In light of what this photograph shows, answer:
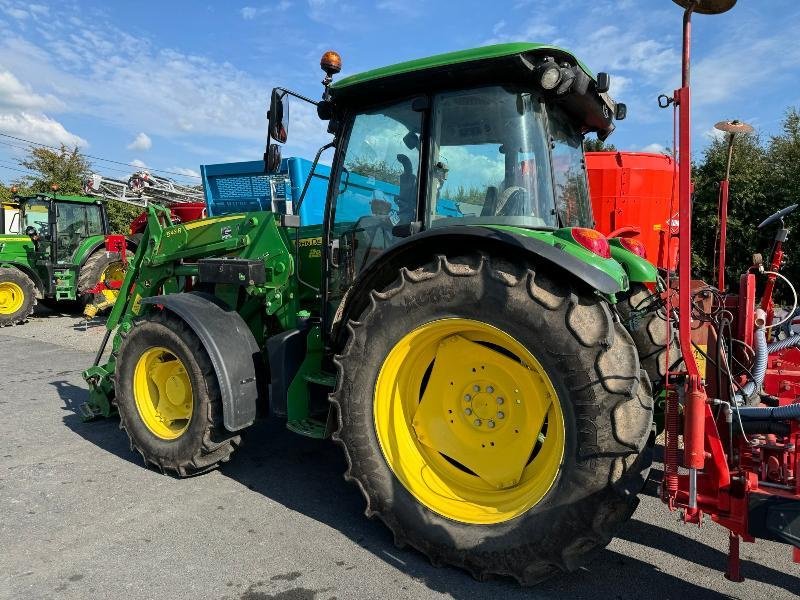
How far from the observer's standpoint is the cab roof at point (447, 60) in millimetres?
2652

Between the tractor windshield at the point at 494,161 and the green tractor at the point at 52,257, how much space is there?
35.8 ft

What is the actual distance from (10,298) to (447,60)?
11892 millimetres

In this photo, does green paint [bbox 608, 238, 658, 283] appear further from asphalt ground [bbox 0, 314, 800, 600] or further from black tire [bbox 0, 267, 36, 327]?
black tire [bbox 0, 267, 36, 327]

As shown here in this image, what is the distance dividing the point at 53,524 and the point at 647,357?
11.6 feet

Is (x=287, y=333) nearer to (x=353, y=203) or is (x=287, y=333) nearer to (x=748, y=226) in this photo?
(x=353, y=203)

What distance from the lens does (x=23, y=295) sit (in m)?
11.3

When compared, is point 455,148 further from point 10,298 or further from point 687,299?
point 10,298

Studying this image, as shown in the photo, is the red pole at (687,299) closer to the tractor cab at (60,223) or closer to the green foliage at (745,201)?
the green foliage at (745,201)

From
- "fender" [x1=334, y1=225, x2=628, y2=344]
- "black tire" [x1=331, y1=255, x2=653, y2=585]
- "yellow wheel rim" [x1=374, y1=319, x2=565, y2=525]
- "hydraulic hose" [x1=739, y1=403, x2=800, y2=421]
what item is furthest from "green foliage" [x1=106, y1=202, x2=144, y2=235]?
"hydraulic hose" [x1=739, y1=403, x2=800, y2=421]

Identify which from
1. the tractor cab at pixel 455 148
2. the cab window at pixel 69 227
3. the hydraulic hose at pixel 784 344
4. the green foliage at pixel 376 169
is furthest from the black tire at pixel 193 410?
the cab window at pixel 69 227

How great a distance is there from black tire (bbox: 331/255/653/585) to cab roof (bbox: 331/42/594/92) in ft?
3.19

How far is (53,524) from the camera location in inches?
122

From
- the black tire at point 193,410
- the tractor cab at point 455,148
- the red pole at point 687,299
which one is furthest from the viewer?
the black tire at point 193,410

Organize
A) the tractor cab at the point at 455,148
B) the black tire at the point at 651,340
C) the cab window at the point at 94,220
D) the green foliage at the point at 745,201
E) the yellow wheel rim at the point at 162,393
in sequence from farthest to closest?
the cab window at the point at 94,220 < the green foliage at the point at 745,201 < the yellow wheel rim at the point at 162,393 < the black tire at the point at 651,340 < the tractor cab at the point at 455,148
